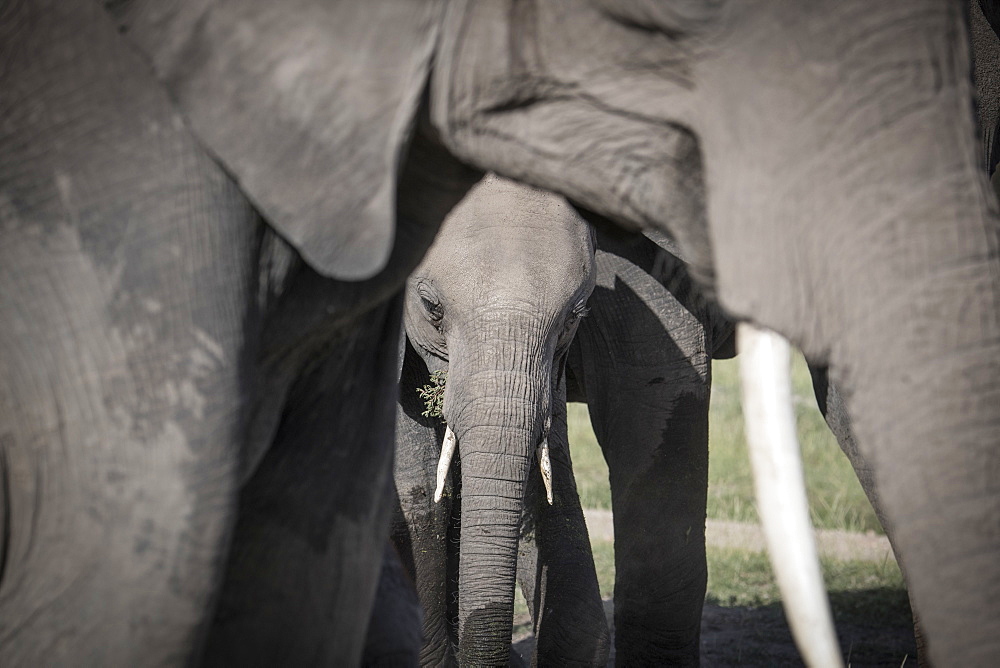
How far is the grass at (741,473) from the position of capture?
6.27 meters

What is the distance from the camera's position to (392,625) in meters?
2.04

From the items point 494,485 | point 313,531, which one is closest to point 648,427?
point 494,485

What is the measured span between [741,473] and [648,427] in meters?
3.36

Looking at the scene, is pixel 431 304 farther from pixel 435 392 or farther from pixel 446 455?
pixel 446 455

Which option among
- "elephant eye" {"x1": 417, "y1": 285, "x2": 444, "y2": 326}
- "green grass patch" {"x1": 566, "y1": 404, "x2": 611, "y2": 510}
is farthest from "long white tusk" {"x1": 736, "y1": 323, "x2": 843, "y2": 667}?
"green grass patch" {"x1": 566, "y1": 404, "x2": 611, "y2": 510}

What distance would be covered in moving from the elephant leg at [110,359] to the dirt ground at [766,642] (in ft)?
10.7

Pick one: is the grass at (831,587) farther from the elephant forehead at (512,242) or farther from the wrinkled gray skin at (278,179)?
the wrinkled gray skin at (278,179)

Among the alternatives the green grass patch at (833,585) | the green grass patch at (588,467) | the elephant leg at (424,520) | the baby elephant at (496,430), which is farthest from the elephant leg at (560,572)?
the green grass patch at (588,467)

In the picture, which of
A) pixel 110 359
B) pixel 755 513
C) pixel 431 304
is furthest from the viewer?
pixel 755 513

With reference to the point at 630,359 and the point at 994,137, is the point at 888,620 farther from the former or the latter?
the point at 994,137

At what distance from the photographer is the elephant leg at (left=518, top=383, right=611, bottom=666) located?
3.68 metres

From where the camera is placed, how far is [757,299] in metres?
1.28

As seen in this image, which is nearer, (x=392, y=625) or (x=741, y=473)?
(x=392, y=625)

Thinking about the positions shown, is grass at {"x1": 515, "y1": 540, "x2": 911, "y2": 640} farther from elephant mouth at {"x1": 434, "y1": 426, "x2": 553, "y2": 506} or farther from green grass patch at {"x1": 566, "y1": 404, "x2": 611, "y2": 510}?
elephant mouth at {"x1": 434, "y1": 426, "x2": 553, "y2": 506}
